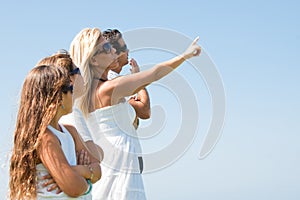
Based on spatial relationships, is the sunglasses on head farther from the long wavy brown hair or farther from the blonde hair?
the long wavy brown hair

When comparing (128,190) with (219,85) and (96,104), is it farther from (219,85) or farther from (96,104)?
(219,85)

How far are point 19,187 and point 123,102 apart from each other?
188 cm

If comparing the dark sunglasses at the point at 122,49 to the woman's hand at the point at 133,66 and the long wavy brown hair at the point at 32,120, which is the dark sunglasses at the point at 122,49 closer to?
the woman's hand at the point at 133,66

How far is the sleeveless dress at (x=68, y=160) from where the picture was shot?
13.3ft

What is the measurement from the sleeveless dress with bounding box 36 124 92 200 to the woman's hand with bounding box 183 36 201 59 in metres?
1.56

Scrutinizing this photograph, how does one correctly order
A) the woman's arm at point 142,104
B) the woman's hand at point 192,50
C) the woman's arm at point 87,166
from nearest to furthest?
the woman's arm at point 87,166
the woman's hand at point 192,50
the woman's arm at point 142,104

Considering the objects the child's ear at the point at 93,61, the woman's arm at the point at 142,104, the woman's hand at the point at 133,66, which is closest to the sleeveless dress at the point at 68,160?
the child's ear at the point at 93,61

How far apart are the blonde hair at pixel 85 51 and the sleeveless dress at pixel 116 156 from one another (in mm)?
137

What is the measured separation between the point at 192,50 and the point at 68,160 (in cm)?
174

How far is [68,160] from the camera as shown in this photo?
4172mm

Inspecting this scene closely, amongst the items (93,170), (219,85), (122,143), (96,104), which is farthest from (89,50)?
(93,170)

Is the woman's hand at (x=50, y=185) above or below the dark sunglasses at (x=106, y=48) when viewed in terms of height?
Result: below

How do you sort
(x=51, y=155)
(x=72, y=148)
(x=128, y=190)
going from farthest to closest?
(x=128, y=190)
(x=72, y=148)
(x=51, y=155)

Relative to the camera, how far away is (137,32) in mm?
6180
